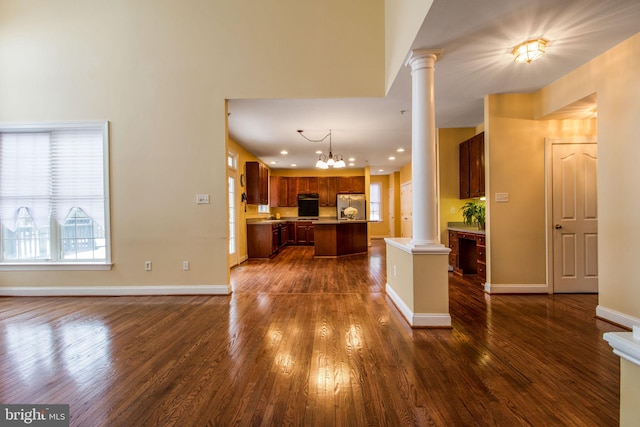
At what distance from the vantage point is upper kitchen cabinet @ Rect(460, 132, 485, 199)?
452cm

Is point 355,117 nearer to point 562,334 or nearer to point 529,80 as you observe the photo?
point 529,80

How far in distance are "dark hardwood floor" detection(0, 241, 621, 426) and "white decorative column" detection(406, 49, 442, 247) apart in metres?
0.97

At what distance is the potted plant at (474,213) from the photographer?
4797 mm

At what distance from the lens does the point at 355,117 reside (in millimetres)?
4738

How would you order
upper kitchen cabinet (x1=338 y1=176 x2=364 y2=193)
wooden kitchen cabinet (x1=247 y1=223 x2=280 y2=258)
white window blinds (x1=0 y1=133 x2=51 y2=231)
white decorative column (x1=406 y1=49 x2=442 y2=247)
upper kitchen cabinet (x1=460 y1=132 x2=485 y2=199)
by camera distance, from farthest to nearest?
upper kitchen cabinet (x1=338 y1=176 x2=364 y2=193) < wooden kitchen cabinet (x1=247 y1=223 x2=280 y2=258) < upper kitchen cabinet (x1=460 y1=132 x2=485 y2=199) < white window blinds (x1=0 y1=133 x2=51 y2=231) < white decorative column (x1=406 y1=49 x2=442 y2=247)

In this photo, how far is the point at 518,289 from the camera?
3.93 m

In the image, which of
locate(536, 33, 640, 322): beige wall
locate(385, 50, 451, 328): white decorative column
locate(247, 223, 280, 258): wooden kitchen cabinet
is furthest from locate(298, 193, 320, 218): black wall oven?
locate(536, 33, 640, 322): beige wall

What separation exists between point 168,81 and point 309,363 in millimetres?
3994

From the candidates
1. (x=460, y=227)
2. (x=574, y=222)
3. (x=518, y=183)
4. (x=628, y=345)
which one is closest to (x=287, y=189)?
(x=460, y=227)

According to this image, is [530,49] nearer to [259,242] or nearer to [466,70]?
[466,70]

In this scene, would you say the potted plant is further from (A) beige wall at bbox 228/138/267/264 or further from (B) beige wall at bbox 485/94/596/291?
(A) beige wall at bbox 228/138/267/264

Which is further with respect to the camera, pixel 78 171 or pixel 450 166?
pixel 450 166

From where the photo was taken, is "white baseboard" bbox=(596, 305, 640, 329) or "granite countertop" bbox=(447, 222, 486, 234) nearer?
"white baseboard" bbox=(596, 305, 640, 329)

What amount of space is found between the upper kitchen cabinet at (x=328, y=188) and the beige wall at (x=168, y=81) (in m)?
6.20
